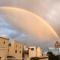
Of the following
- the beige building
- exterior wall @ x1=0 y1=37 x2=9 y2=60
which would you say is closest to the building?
the beige building

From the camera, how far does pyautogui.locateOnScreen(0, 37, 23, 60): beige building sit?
2.51 feet

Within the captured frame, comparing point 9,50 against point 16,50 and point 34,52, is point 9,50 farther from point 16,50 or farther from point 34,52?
point 34,52

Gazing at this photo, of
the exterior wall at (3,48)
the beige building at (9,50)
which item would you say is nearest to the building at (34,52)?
the beige building at (9,50)

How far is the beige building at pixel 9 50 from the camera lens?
765 mm

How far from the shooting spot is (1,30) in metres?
1.01

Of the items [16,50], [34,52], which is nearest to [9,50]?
[16,50]

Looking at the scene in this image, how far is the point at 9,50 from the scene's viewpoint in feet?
2.64

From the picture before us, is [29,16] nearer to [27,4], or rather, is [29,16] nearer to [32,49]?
[27,4]

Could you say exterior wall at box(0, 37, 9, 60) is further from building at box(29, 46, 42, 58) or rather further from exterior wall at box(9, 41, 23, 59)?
building at box(29, 46, 42, 58)

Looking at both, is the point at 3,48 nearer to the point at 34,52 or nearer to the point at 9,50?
the point at 9,50

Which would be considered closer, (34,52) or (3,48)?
(3,48)

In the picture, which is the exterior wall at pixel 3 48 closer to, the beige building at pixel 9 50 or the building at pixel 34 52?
the beige building at pixel 9 50

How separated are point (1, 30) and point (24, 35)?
0.20 m

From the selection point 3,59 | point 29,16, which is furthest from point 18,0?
point 3,59
